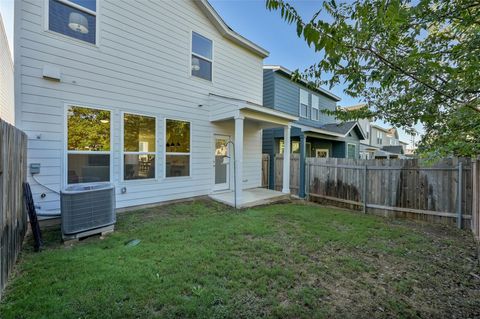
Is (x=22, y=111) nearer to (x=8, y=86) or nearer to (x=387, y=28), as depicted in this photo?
(x=387, y=28)

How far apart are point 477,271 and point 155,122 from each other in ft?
23.8

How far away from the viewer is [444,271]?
132 inches

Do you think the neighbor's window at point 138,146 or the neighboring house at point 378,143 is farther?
the neighboring house at point 378,143

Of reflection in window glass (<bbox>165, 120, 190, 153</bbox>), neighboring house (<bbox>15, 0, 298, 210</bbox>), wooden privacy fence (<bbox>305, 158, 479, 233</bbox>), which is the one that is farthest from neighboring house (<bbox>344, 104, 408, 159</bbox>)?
reflection in window glass (<bbox>165, 120, 190, 153</bbox>)

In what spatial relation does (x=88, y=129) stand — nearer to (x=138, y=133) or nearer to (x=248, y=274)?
(x=138, y=133)

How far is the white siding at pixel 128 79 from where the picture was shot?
4.65 meters

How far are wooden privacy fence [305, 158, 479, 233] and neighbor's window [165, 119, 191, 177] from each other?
15.8 feet

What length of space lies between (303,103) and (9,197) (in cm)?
1269

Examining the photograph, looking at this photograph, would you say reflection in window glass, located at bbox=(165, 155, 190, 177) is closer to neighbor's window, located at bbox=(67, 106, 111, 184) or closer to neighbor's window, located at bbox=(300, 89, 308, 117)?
neighbor's window, located at bbox=(67, 106, 111, 184)

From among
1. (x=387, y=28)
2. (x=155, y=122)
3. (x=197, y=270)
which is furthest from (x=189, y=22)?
(x=197, y=270)

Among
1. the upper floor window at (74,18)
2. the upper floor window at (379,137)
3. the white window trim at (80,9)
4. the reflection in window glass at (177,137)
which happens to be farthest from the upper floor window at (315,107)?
the upper floor window at (379,137)

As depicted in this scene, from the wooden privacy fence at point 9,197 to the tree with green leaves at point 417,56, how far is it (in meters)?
3.33

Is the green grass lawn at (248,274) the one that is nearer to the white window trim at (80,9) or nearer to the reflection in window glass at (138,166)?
the reflection in window glass at (138,166)

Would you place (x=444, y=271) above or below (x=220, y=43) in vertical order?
below
